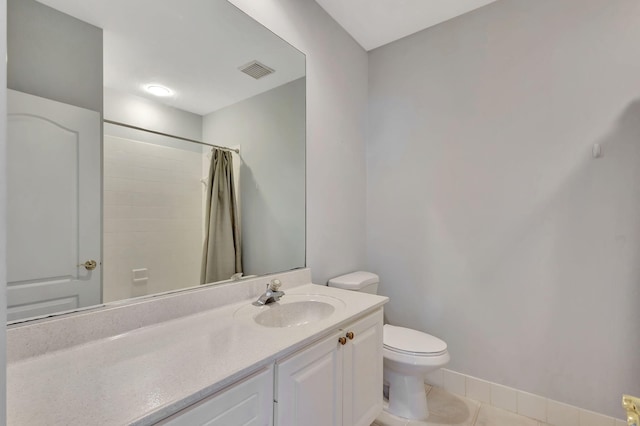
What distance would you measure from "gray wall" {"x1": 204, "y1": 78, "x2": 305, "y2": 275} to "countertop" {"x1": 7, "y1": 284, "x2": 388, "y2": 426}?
56 cm

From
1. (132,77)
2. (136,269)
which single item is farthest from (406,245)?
(132,77)

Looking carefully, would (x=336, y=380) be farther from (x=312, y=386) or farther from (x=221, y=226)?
(x=221, y=226)

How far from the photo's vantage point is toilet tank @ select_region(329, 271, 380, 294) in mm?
1898

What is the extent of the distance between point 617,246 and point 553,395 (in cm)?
93

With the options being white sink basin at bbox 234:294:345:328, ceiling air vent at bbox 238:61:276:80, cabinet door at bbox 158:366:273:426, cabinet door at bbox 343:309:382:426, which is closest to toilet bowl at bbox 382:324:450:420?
cabinet door at bbox 343:309:382:426

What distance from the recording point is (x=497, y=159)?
6.08 feet

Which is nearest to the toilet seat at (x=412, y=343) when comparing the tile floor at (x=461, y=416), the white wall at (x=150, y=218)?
the tile floor at (x=461, y=416)

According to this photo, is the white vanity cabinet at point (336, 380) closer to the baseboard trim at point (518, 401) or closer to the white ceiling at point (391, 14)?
the baseboard trim at point (518, 401)

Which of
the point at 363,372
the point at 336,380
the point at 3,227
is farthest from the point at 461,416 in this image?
the point at 3,227

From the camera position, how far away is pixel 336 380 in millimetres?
1146

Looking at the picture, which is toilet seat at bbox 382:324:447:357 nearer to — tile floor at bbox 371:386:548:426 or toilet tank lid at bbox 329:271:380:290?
toilet tank lid at bbox 329:271:380:290

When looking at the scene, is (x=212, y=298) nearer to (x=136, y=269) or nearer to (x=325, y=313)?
(x=136, y=269)

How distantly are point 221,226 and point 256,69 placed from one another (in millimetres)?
913

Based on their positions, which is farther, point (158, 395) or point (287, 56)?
point (287, 56)
